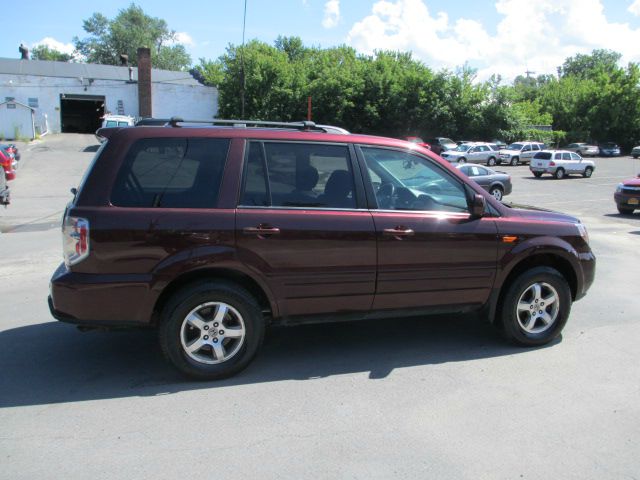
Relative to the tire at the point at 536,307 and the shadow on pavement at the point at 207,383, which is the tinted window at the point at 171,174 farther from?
the tire at the point at 536,307

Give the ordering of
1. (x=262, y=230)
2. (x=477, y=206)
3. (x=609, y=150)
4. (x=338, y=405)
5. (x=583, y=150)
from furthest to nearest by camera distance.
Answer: (x=609, y=150)
(x=583, y=150)
(x=477, y=206)
(x=262, y=230)
(x=338, y=405)

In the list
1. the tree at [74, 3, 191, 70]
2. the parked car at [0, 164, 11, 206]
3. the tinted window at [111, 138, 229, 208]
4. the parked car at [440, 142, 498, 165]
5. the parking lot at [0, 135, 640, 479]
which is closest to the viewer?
the parking lot at [0, 135, 640, 479]

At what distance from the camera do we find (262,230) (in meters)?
4.01

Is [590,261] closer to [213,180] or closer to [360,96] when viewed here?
[213,180]

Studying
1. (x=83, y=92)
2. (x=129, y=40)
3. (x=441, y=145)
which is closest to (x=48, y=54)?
(x=129, y=40)

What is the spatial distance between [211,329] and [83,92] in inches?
1735

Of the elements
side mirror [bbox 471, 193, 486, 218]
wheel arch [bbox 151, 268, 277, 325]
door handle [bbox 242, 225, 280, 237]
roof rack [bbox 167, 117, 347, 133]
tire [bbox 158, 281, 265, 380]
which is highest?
roof rack [bbox 167, 117, 347, 133]

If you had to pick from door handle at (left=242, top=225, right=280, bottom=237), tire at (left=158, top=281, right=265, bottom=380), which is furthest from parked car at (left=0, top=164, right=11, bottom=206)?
door handle at (left=242, top=225, right=280, bottom=237)

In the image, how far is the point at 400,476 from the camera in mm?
2967

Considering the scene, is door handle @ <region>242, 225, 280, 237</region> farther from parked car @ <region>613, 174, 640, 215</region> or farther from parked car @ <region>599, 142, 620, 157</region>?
parked car @ <region>599, 142, 620, 157</region>

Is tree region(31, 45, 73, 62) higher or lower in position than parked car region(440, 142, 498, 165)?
higher

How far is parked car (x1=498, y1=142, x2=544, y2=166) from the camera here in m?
39.8

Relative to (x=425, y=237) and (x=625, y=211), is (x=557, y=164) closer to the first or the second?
(x=625, y=211)

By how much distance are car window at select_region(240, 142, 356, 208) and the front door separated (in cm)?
23
